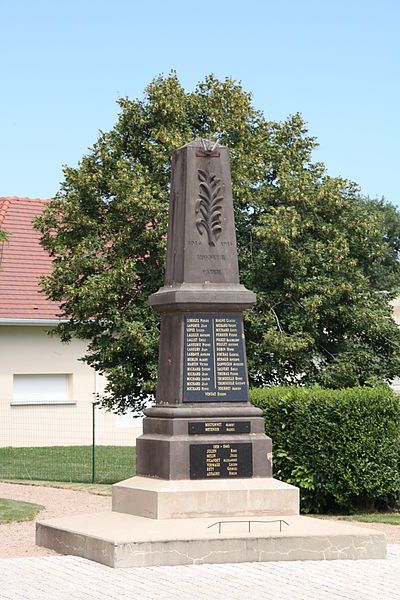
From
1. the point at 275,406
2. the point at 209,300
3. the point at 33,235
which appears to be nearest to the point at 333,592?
the point at 209,300

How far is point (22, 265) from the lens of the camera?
3338cm

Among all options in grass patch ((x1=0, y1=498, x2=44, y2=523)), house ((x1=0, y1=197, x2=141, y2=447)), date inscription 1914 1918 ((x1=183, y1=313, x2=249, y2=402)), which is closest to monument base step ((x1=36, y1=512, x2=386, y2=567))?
date inscription 1914 1918 ((x1=183, y1=313, x2=249, y2=402))

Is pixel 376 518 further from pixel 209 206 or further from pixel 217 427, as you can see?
pixel 209 206

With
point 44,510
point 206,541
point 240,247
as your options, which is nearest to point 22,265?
point 240,247

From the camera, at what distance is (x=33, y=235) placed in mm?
34812

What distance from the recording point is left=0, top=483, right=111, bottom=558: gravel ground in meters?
13.1

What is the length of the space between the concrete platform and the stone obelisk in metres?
0.16

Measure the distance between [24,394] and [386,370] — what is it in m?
12.2

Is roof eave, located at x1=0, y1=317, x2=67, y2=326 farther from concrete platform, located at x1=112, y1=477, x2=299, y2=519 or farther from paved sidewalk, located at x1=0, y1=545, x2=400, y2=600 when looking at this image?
paved sidewalk, located at x1=0, y1=545, x2=400, y2=600

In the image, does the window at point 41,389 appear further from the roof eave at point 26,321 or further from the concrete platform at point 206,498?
the concrete platform at point 206,498

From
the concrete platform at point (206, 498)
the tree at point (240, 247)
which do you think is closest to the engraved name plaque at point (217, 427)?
the concrete platform at point (206, 498)

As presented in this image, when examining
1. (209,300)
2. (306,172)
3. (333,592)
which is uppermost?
(306,172)

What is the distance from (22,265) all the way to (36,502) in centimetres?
1573

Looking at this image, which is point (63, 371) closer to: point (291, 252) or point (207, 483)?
point (291, 252)
